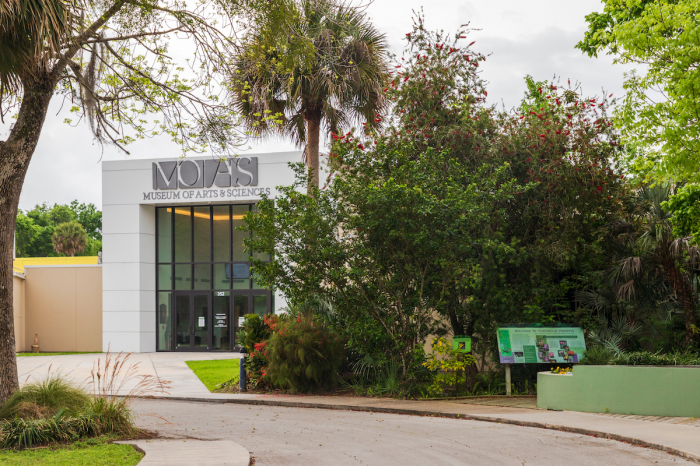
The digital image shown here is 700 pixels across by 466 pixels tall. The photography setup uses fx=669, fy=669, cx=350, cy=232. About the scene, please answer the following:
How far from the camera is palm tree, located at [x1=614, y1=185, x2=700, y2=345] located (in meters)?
13.7

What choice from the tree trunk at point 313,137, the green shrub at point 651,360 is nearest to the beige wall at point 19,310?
the tree trunk at point 313,137

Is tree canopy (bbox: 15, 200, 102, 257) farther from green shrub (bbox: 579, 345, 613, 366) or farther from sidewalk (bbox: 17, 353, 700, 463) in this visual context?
green shrub (bbox: 579, 345, 613, 366)

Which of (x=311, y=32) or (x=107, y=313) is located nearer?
(x=311, y=32)

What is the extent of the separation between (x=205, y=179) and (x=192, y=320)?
6.66m

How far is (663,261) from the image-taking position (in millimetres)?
13750

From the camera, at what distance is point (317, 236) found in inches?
544

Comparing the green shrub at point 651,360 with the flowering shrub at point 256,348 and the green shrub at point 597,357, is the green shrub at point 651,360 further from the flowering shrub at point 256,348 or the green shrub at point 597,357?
the flowering shrub at point 256,348

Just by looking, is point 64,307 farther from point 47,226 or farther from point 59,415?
point 47,226

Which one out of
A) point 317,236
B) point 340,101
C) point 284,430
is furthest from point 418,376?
point 340,101

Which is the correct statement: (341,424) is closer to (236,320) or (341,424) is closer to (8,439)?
(8,439)

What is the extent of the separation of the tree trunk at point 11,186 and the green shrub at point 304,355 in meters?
6.36

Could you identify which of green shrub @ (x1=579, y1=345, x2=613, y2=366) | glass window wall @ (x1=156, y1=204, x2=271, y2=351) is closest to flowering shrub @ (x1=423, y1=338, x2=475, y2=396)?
green shrub @ (x1=579, y1=345, x2=613, y2=366)

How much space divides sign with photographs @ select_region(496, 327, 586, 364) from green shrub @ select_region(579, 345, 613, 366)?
888 millimetres

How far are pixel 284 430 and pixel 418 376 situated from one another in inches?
190
